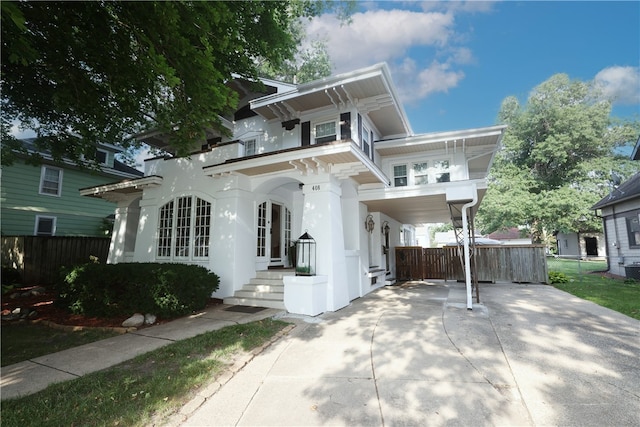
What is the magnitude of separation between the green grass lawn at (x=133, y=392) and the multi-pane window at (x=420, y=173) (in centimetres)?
829

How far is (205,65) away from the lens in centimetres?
428

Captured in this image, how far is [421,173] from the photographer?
1051cm

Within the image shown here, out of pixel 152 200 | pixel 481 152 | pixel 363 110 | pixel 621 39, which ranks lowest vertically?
pixel 152 200

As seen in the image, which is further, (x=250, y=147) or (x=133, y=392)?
(x=250, y=147)

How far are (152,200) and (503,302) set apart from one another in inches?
447

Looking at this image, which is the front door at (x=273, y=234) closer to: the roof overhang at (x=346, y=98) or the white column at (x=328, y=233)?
the white column at (x=328, y=233)

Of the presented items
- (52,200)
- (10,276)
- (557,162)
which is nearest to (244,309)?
(10,276)

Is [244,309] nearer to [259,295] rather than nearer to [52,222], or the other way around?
[259,295]

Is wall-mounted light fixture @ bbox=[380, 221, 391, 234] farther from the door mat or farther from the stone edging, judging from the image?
the stone edging

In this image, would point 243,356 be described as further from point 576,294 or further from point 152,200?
point 576,294

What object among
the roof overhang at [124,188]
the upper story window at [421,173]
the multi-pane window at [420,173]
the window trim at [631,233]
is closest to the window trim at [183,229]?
the roof overhang at [124,188]

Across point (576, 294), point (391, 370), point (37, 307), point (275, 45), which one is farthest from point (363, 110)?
point (37, 307)

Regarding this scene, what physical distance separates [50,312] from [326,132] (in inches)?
344

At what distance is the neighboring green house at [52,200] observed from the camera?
12.4 meters
